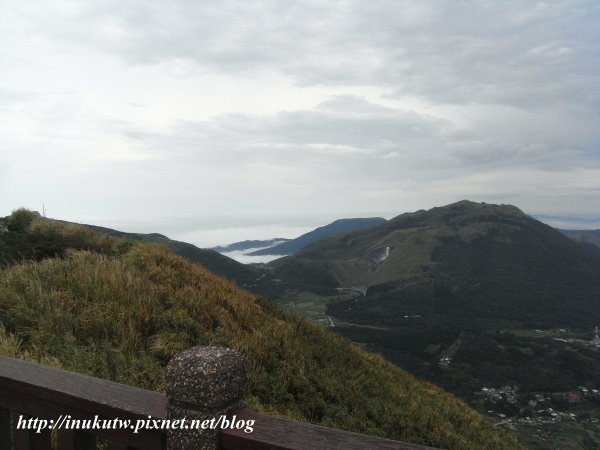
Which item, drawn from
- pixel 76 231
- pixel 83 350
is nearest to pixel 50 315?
pixel 83 350

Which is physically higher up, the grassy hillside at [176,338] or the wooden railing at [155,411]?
the wooden railing at [155,411]

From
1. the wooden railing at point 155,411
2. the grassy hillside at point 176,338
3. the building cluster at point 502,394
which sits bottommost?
the building cluster at point 502,394

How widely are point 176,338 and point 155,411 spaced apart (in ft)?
20.7

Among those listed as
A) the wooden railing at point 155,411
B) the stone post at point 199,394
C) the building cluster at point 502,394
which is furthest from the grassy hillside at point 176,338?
the building cluster at point 502,394

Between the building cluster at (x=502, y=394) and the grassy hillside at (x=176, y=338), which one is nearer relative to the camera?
the grassy hillside at (x=176, y=338)

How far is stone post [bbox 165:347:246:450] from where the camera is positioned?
202 cm

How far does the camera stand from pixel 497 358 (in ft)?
488

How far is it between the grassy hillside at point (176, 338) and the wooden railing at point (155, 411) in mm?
3804

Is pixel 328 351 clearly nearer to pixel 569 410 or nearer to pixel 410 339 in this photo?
pixel 569 410

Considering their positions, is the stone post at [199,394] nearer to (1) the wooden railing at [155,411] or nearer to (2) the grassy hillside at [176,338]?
(1) the wooden railing at [155,411]

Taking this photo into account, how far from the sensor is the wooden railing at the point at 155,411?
190cm

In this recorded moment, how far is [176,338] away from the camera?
26.7 ft

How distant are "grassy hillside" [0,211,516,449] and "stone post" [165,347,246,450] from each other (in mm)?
4692

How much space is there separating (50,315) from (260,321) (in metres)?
5.31
